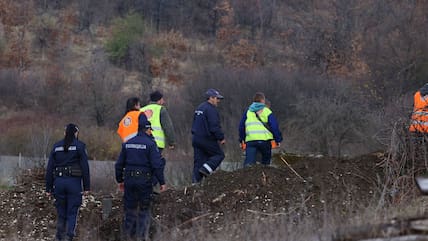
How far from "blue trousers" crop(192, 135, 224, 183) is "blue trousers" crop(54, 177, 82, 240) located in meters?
2.85

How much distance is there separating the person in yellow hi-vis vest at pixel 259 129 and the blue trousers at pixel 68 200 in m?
3.85

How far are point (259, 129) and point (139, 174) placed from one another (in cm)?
358

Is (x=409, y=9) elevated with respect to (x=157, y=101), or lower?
elevated

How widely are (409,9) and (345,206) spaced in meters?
36.6

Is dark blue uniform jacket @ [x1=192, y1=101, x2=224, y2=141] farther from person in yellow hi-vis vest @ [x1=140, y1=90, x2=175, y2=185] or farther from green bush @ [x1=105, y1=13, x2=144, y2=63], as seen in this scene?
green bush @ [x1=105, y1=13, x2=144, y2=63]

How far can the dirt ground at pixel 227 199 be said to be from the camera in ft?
37.1

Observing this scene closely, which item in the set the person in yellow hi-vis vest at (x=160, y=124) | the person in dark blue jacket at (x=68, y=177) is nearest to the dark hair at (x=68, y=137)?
the person in dark blue jacket at (x=68, y=177)

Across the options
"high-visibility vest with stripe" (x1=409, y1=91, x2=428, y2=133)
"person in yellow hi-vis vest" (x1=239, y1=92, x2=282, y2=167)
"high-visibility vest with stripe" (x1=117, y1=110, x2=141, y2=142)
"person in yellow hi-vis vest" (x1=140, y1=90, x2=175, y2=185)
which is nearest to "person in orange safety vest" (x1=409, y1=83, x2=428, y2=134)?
"high-visibility vest with stripe" (x1=409, y1=91, x2=428, y2=133)

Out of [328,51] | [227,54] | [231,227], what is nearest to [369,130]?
[231,227]

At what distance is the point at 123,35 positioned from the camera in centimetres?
5375

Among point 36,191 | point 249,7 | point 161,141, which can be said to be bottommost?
point 36,191

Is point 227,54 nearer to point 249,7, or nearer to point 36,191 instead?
point 249,7

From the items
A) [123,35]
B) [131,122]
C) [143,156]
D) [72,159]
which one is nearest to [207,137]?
[131,122]

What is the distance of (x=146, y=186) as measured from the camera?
10.8 m
